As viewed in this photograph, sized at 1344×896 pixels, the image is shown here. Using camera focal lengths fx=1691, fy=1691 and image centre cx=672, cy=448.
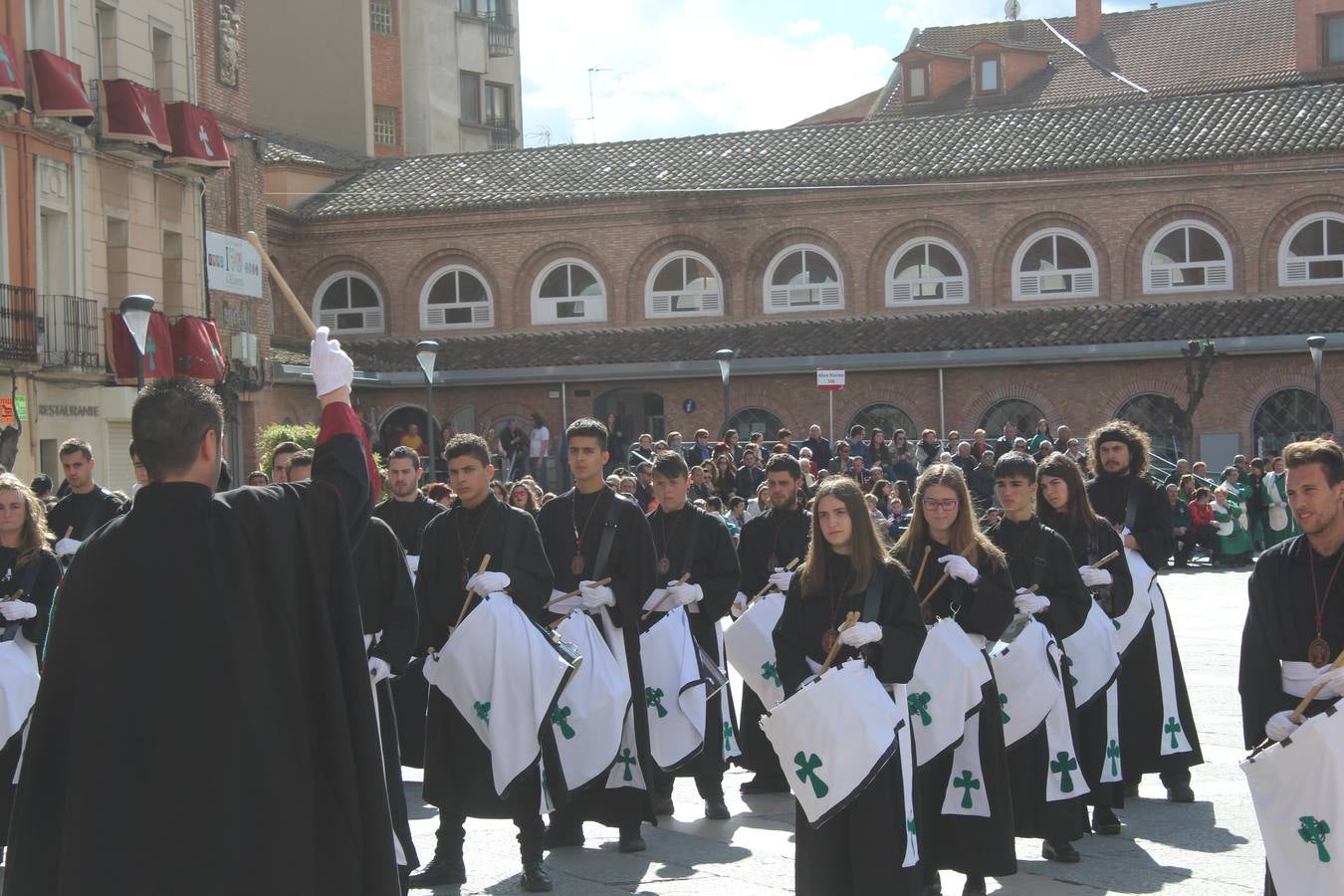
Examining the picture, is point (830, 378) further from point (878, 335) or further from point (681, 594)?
point (681, 594)

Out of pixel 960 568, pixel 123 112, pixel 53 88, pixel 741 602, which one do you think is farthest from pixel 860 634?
pixel 123 112

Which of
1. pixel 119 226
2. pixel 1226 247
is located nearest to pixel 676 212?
pixel 1226 247

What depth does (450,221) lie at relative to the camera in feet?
140

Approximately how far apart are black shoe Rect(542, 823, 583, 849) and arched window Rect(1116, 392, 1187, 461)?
97.3 ft

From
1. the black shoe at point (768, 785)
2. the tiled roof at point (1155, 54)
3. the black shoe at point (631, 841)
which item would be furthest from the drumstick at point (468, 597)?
the tiled roof at point (1155, 54)

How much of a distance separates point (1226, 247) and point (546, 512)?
32401mm

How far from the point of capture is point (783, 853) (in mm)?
8547

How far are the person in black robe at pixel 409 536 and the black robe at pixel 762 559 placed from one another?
6.87ft

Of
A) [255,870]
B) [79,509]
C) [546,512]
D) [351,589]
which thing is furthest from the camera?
[79,509]

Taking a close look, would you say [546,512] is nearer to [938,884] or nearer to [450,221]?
[938,884]

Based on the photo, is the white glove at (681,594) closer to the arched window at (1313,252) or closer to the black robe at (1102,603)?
the black robe at (1102,603)

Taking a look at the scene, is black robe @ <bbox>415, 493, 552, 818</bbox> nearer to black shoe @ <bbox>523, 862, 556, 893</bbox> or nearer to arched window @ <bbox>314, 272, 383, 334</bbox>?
black shoe @ <bbox>523, 862, 556, 893</bbox>

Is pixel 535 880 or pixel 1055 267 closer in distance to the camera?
pixel 535 880

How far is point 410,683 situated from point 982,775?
11.2 ft
